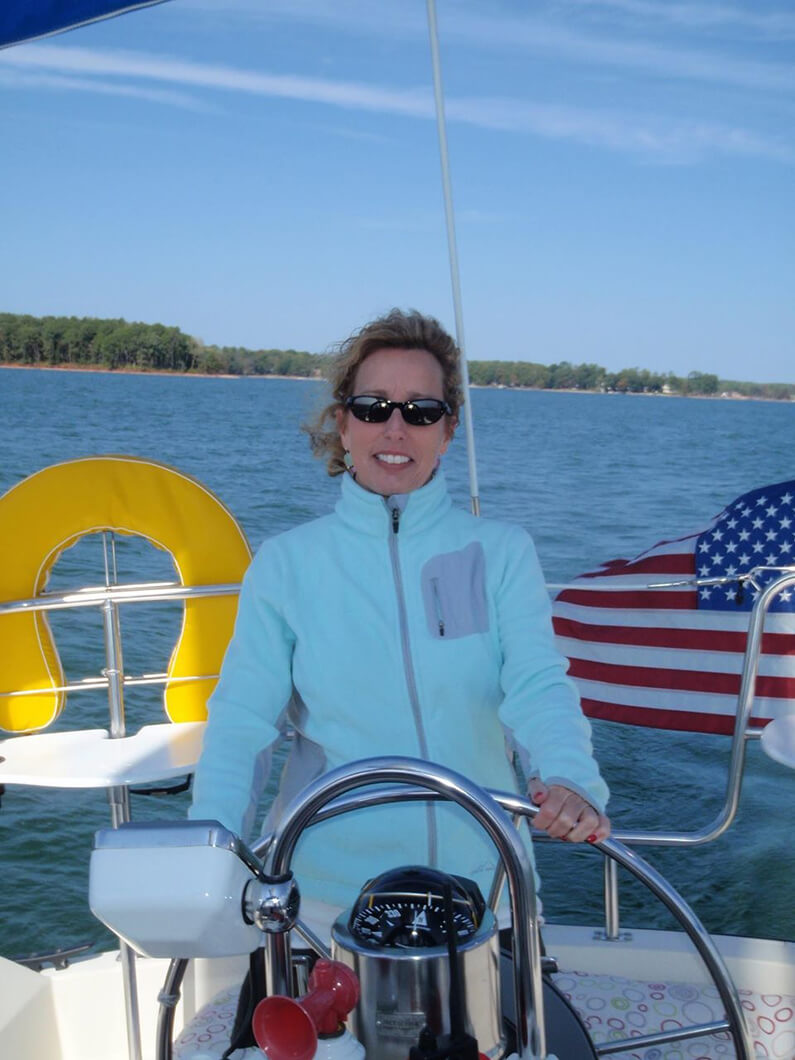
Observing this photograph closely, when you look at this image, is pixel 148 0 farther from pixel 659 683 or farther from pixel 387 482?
pixel 659 683

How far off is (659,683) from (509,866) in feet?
7.28

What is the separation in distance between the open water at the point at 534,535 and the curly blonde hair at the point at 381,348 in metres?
0.07

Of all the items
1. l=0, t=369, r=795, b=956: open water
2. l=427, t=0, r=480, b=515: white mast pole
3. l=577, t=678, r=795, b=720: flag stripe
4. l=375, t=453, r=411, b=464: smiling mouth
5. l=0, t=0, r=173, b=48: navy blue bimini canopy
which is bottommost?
l=0, t=369, r=795, b=956: open water

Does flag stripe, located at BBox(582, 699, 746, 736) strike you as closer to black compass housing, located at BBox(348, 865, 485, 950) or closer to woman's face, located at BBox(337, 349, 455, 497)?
woman's face, located at BBox(337, 349, 455, 497)

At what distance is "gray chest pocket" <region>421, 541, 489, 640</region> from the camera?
4.41ft

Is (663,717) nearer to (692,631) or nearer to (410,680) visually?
(692,631)

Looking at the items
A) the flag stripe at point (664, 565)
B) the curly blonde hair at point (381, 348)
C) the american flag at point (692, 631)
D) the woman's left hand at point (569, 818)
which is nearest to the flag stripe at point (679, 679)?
the american flag at point (692, 631)

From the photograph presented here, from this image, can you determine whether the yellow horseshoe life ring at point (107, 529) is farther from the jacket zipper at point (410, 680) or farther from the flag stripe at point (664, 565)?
the flag stripe at point (664, 565)

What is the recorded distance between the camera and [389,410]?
56.7 inches

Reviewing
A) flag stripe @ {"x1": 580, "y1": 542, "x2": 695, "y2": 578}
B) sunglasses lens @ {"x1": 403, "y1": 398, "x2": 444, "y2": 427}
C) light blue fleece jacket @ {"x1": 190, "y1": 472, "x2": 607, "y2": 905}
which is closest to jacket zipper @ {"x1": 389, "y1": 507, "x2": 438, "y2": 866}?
light blue fleece jacket @ {"x1": 190, "y1": 472, "x2": 607, "y2": 905}

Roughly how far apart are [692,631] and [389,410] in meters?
1.75

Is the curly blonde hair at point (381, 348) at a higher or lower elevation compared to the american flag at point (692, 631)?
higher

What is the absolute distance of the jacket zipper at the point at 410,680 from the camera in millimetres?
Result: 1288

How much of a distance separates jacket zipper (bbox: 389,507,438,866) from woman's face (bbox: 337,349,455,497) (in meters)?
0.06
